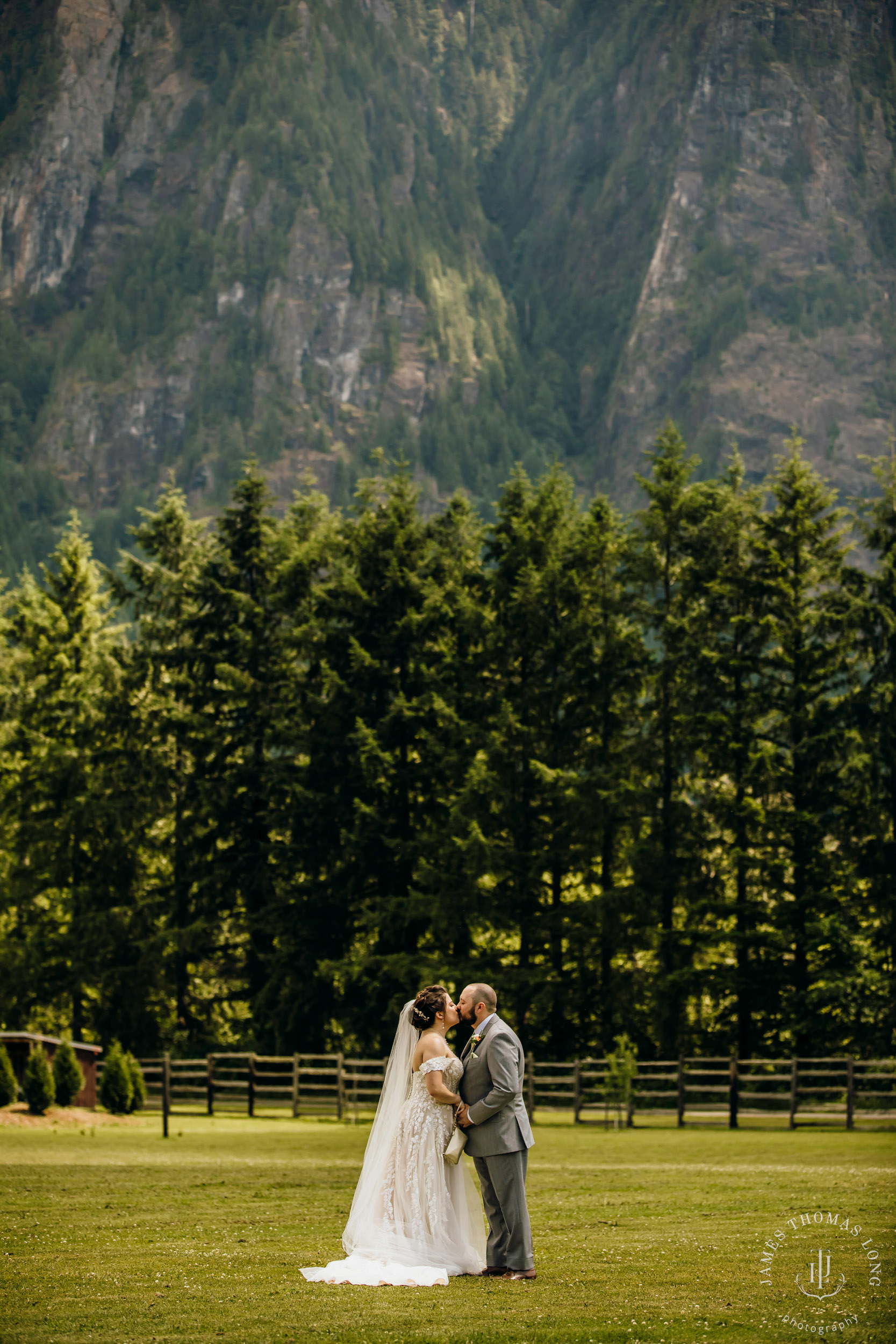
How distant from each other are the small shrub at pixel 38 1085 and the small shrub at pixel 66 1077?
1.95ft

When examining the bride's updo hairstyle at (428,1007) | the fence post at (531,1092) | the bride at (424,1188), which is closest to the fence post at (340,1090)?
the fence post at (531,1092)

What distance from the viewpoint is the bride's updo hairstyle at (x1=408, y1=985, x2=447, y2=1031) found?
9.57 meters

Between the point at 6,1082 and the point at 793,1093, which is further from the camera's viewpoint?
the point at 793,1093

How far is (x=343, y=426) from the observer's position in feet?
654

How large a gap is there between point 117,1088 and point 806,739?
1813cm

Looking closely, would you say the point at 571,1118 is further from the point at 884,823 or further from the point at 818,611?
the point at 818,611

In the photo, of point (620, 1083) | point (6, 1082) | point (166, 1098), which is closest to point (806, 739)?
point (620, 1083)

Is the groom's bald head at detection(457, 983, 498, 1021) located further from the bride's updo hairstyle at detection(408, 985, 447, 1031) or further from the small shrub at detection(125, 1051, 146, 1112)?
the small shrub at detection(125, 1051, 146, 1112)

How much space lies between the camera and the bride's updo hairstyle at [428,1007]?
957 cm

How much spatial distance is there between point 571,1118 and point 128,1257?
2183cm

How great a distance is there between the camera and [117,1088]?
85.1ft

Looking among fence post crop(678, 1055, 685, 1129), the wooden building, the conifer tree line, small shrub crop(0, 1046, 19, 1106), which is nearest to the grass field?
small shrub crop(0, 1046, 19, 1106)

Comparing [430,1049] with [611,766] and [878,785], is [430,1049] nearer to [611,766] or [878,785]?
[878,785]

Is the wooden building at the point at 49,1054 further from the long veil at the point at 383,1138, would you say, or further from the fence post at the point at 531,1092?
the long veil at the point at 383,1138
